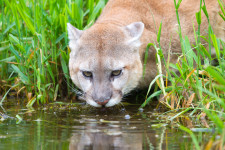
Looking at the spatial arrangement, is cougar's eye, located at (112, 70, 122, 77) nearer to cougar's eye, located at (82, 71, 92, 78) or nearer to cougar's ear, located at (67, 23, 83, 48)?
cougar's eye, located at (82, 71, 92, 78)

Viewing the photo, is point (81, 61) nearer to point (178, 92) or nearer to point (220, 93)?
point (178, 92)

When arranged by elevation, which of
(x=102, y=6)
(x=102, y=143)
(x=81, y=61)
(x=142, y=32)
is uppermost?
(x=102, y=6)

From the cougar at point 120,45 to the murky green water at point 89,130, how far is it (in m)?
0.36

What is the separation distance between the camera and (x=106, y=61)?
549 cm

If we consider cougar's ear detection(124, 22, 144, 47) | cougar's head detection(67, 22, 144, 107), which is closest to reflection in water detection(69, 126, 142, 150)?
cougar's head detection(67, 22, 144, 107)

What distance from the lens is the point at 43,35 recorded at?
636 centimetres

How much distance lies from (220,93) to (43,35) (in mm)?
2923

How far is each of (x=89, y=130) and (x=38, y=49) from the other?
7.46 ft

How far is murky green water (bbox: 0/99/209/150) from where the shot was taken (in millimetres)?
4016

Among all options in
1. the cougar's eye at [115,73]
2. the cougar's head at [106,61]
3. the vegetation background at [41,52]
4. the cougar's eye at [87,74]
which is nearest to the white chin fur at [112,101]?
the cougar's head at [106,61]

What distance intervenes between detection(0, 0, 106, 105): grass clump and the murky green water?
2.09 ft

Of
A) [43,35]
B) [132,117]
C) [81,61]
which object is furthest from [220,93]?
[43,35]

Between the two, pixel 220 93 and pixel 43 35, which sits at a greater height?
pixel 43 35

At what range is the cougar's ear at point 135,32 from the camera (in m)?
5.93
